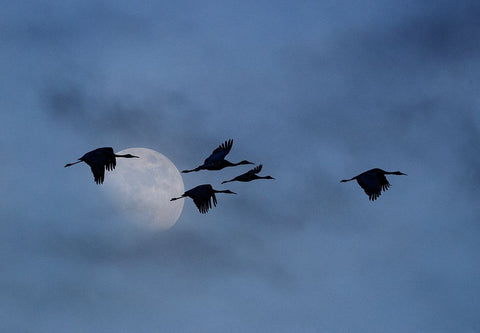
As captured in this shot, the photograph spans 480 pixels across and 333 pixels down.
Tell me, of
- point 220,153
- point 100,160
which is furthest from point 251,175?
point 100,160

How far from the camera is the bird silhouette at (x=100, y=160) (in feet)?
138

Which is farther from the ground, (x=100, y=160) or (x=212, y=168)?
(x=212, y=168)

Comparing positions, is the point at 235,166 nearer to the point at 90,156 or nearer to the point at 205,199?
the point at 205,199

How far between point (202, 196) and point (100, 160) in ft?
21.9

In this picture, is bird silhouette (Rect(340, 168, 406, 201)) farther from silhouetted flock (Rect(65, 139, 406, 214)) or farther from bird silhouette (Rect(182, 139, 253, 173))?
bird silhouette (Rect(182, 139, 253, 173))

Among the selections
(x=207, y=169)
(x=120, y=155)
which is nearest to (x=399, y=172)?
(x=207, y=169)

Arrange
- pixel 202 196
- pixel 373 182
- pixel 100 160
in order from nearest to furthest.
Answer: pixel 100 160, pixel 202 196, pixel 373 182

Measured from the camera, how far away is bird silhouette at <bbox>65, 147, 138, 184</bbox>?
41.9 metres

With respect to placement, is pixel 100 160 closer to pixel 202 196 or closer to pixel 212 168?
pixel 202 196

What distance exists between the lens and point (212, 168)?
165 feet

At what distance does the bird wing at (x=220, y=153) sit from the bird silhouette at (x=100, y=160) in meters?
9.38

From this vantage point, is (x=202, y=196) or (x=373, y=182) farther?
(x=373, y=182)

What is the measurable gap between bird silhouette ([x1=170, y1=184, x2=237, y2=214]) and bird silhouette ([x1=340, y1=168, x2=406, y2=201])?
319 inches

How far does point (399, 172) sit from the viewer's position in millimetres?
51781
